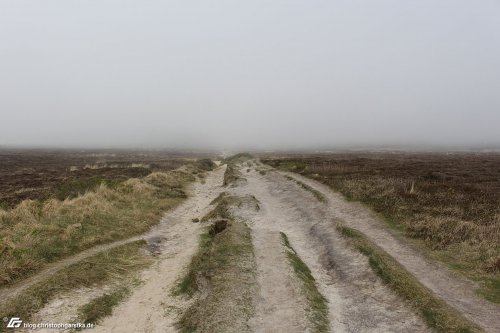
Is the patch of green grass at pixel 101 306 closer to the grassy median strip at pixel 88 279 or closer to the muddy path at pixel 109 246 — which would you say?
the grassy median strip at pixel 88 279

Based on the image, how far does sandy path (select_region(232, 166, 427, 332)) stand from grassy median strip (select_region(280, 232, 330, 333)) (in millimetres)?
281

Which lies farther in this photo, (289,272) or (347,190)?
(347,190)

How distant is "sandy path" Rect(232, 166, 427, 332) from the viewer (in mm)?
11781

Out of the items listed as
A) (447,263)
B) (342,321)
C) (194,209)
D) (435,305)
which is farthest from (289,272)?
(194,209)

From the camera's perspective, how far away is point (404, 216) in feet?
79.1

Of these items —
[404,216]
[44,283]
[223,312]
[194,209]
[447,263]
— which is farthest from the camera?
[194,209]

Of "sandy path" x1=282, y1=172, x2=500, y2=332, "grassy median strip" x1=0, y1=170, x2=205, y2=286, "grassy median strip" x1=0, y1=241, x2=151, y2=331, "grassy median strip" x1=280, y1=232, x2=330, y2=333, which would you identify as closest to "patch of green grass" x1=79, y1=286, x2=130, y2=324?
"grassy median strip" x1=0, y1=241, x2=151, y2=331

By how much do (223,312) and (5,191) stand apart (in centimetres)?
3934

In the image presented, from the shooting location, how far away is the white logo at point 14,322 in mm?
11328

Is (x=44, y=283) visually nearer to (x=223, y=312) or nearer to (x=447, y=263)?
(x=223, y=312)

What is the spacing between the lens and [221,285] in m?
14.0

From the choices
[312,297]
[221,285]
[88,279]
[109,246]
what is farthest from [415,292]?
[109,246]

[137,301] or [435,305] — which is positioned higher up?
[435,305]

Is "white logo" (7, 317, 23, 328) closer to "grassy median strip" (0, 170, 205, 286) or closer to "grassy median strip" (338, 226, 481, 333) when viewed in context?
"grassy median strip" (0, 170, 205, 286)
